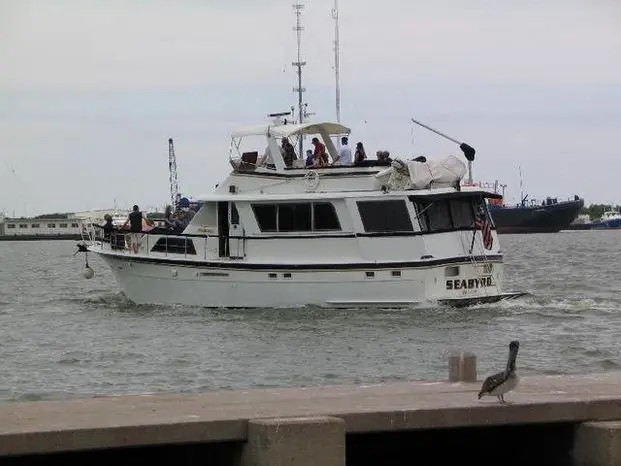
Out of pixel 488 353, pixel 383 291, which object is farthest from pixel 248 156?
pixel 488 353

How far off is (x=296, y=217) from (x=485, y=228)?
13.0 ft

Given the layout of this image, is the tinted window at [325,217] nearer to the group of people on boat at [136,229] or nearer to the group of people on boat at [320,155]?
the group of people on boat at [320,155]

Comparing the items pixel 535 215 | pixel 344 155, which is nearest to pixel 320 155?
pixel 344 155

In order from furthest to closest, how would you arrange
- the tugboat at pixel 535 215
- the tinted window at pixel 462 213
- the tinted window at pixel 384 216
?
the tugboat at pixel 535 215 → the tinted window at pixel 462 213 → the tinted window at pixel 384 216

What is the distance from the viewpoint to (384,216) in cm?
2612

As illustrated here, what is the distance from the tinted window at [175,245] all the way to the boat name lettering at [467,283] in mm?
5469

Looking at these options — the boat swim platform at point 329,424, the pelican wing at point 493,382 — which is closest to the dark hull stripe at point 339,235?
the boat swim platform at point 329,424

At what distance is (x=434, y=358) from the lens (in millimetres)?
20297

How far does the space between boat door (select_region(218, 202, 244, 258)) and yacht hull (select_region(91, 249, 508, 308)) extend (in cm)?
46

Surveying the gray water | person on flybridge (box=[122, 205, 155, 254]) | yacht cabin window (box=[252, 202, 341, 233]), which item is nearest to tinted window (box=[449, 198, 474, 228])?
the gray water

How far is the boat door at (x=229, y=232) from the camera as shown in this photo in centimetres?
2683

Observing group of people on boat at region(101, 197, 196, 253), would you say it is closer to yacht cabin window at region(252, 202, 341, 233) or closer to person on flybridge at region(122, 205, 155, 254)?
person on flybridge at region(122, 205, 155, 254)

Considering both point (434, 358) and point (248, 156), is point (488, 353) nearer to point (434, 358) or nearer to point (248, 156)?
point (434, 358)

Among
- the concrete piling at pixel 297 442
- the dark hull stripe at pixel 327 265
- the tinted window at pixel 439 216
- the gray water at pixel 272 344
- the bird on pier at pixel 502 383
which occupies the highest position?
the tinted window at pixel 439 216
